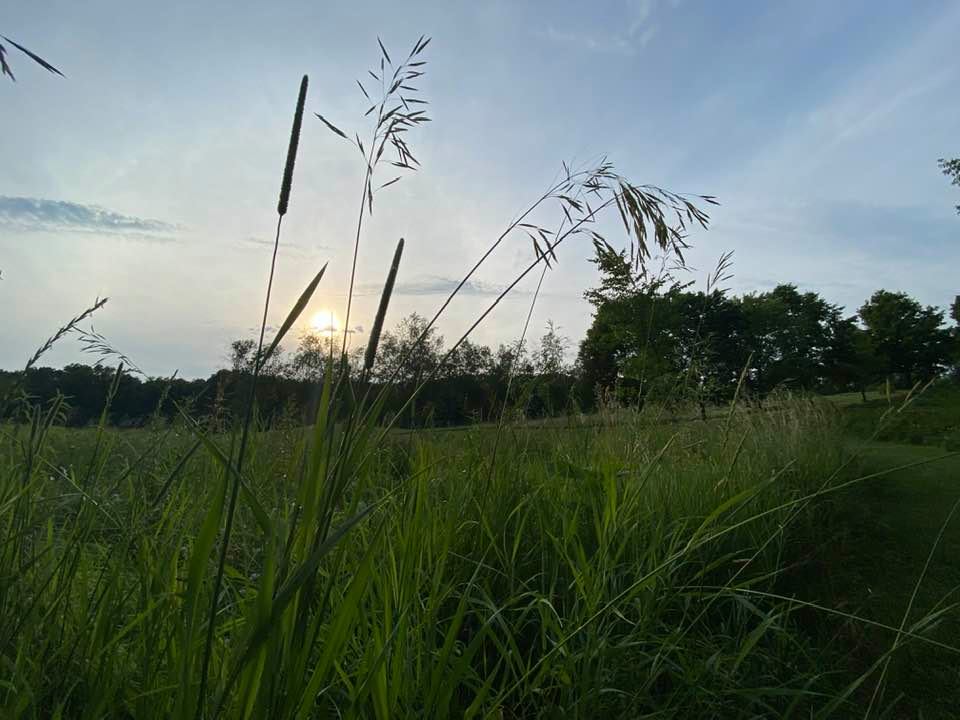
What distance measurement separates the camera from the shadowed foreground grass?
1.02 m

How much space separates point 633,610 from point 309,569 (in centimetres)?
181

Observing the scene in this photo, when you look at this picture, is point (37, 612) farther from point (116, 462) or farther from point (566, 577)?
point (116, 462)

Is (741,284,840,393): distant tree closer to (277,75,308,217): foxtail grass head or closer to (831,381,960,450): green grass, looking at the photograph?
(831,381,960,450): green grass

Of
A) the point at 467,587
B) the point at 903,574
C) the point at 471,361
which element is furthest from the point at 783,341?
the point at 467,587

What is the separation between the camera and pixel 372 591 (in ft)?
5.39

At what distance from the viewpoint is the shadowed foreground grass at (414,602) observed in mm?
1022

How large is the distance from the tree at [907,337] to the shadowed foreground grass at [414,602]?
3969 centimetres

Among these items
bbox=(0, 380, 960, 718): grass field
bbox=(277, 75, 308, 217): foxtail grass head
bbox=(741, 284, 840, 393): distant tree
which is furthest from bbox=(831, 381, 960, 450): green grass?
bbox=(741, 284, 840, 393): distant tree

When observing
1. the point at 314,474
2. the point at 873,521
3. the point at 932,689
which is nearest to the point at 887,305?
the point at 873,521

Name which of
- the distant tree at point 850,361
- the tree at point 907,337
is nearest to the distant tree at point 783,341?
the distant tree at point 850,361

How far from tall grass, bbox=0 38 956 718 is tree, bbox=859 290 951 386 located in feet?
131

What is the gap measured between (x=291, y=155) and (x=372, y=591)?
1190mm

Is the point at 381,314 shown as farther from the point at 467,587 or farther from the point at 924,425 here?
the point at 924,425

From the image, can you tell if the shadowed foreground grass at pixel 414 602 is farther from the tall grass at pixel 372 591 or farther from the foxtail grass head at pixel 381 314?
the foxtail grass head at pixel 381 314
